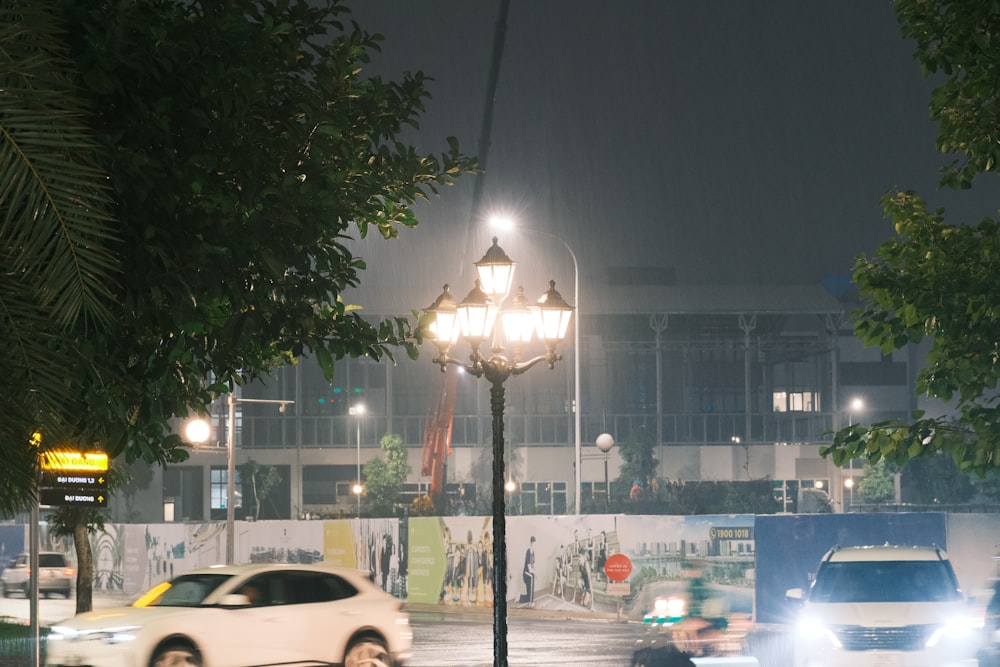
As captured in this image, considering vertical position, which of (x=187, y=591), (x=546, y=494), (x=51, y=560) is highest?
(x=546, y=494)

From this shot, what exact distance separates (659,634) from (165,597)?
6.42 metres

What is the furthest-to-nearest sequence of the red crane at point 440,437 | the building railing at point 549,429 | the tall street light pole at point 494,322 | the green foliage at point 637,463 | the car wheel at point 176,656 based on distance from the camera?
the building railing at point 549,429, the green foliage at point 637,463, the red crane at point 440,437, the car wheel at point 176,656, the tall street light pole at point 494,322

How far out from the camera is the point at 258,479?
97.3m

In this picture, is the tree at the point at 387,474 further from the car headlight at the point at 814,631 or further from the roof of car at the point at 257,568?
the car headlight at the point at 814,631

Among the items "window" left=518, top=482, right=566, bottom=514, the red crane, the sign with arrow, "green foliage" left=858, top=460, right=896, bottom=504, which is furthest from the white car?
"green foliage" left=858, top=460, right=896, bottom=504

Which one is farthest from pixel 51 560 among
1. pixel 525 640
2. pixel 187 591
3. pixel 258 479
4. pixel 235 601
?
pixel 258 479

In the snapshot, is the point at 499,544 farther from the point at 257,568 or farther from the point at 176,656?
the point at 176,656

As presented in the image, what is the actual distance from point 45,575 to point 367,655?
103 feet

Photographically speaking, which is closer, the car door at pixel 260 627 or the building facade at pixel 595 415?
the car door at pixel 260 627

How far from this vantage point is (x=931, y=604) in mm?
18344

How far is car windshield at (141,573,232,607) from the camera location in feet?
58.1

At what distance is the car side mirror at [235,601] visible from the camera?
17481 mm

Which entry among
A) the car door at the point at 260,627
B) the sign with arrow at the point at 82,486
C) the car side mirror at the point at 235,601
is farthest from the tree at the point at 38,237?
the sign with arrow at the point at 82,486

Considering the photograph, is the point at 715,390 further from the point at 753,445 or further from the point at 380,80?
the point at 380,80
